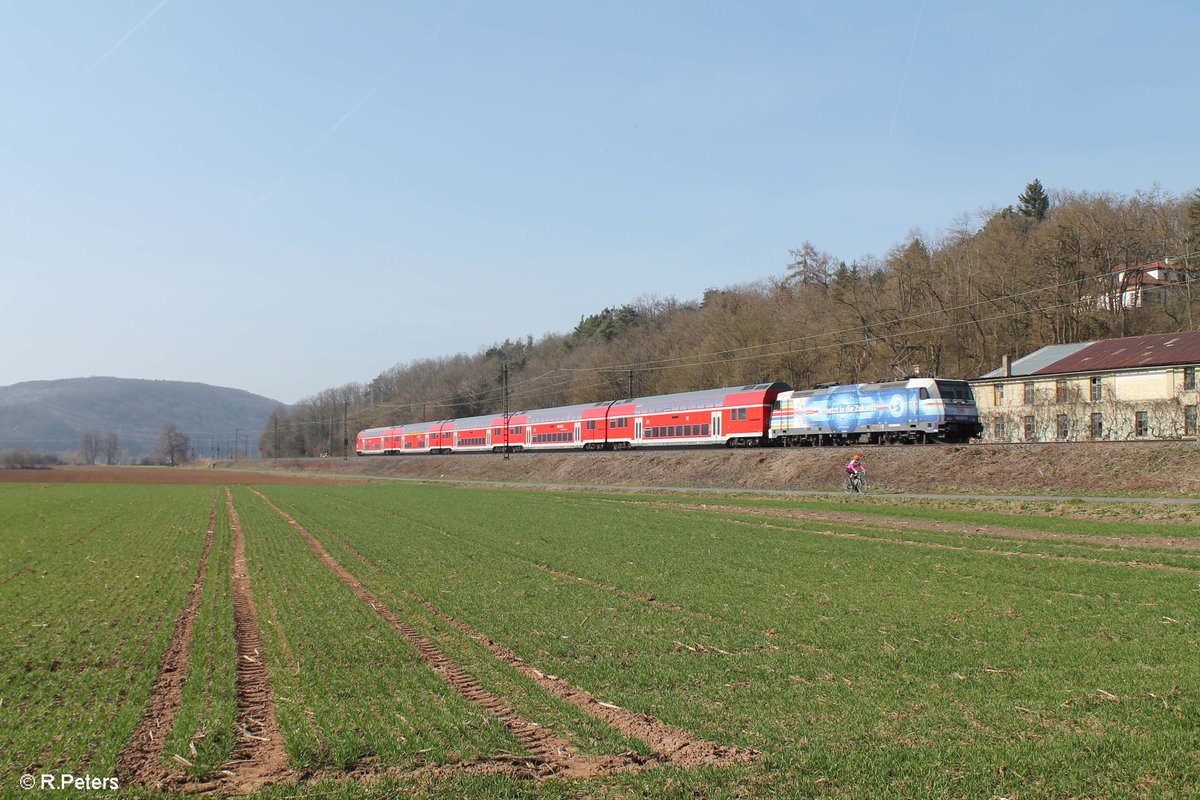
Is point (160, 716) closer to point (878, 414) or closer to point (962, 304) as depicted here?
point (878, 414)

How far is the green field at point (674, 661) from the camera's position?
7.24m

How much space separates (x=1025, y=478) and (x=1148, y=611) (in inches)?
1080

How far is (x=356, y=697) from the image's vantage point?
30.9ft

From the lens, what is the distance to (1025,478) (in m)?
38.5

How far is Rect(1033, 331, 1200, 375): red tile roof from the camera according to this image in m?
51.0

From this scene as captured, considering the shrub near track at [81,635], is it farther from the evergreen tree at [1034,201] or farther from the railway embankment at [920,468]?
the evergreen tree at [1034,201]

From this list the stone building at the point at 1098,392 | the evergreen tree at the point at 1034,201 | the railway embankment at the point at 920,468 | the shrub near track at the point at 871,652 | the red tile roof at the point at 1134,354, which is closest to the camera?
the shrub near track at the point at 871,652

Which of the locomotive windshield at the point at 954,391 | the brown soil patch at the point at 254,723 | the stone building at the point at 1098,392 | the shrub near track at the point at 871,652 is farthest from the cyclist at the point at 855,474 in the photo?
the brown soil patch at the point at 254,723

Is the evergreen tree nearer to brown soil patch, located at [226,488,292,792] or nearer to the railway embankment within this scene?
the railway embankment

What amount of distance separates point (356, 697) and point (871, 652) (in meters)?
6.56

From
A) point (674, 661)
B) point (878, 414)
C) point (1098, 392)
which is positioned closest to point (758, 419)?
point (878, 414)

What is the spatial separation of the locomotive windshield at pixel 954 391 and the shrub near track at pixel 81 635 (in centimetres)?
3642

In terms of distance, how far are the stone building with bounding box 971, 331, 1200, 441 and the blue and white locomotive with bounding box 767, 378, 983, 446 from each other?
9.08 metres

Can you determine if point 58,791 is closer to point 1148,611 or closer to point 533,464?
point 1148,611
